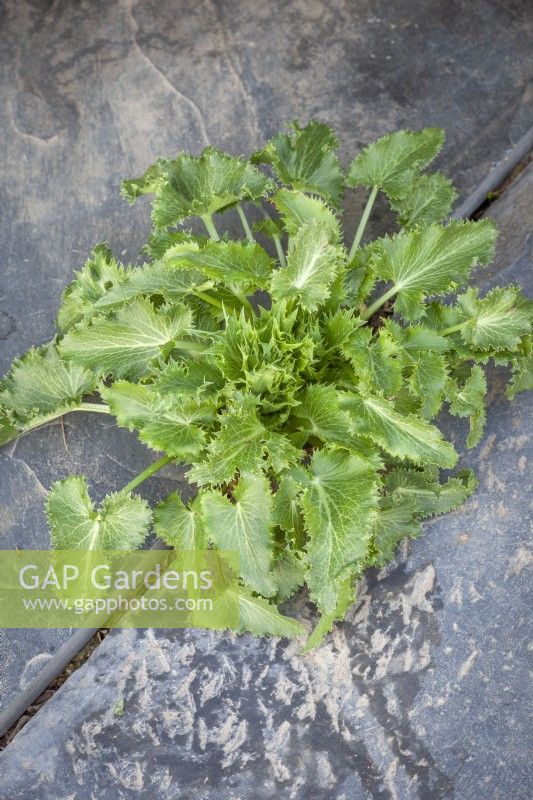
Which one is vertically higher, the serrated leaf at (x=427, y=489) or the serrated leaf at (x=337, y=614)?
the serrated leaf at (x=427, y=489)

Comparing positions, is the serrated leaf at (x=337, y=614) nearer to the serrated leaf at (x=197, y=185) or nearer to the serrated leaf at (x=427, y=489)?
the serrated leaf at (x=427, y=489)

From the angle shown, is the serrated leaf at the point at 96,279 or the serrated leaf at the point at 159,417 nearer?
the serrated leaf at the point at 159,417

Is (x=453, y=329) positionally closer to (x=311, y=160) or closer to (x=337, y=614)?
(x=311, y=160)

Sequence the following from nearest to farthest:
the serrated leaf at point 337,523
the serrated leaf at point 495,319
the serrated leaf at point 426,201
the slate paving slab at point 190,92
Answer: the serrated leaf at point 337,523
the serrated leaf at point 495,319
the serrated leaf at point 426,201
the slate paving slab at point 190,92

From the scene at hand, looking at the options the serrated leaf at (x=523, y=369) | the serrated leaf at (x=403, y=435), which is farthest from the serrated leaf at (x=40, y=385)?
the serrated leaf at (x=523, y=369)

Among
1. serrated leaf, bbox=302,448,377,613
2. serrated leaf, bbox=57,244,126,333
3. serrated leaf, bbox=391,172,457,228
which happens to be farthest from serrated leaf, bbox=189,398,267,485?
serrated leaf, bbox=391,172,457,228

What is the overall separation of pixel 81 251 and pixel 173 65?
21.3 inches

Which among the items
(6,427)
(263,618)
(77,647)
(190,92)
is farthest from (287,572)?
(190,92)

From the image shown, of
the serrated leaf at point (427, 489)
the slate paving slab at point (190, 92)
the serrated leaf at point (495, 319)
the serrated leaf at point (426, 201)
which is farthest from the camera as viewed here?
the slate paving slab at point (190, 92)

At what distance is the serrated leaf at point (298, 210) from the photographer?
1498mm

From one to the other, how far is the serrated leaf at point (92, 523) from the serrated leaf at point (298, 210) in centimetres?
61

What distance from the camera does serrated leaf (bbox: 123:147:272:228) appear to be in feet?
5.21

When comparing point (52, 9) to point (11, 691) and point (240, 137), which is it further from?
point (11, 691)

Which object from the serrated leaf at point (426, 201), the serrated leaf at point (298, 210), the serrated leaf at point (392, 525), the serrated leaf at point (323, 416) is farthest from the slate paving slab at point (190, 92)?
the serrated leaf at point (392, 525)
